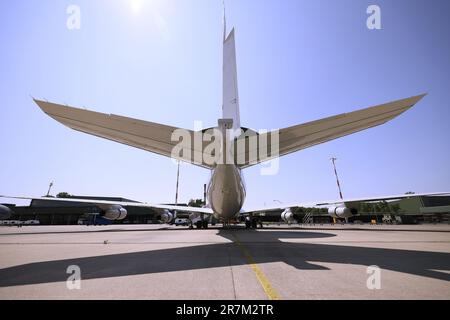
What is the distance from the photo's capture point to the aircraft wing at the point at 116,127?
21.5ft

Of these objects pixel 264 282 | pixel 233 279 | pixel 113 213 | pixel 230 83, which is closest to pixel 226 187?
pixel 230 83

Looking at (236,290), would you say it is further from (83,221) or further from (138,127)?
(83,221)

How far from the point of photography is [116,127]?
7.42 m

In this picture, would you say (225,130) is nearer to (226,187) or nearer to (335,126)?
(335,126)

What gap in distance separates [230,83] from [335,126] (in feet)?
32.3

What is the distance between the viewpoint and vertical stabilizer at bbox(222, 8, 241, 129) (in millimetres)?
16359

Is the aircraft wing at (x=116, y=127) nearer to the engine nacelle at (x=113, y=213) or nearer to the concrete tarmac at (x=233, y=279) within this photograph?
the concrete tarmac at (x=233, y=279)

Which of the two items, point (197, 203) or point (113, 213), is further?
point (197, 203)

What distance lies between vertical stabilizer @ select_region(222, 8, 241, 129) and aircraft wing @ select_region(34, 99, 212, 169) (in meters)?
7.70

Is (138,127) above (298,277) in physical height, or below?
above

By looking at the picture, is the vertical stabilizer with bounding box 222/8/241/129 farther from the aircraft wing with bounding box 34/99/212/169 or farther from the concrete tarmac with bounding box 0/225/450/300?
the concrete tarmac with bounding box 0/225/450/300

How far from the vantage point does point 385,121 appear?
7.84 metres
